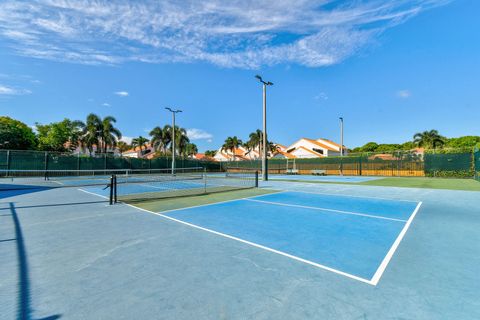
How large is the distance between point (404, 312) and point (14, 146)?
56227 millimetres

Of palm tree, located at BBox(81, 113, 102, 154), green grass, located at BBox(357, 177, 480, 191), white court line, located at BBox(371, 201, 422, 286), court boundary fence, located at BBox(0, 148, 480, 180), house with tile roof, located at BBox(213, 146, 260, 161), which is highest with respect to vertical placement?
palm tree, located at BBox(81, 113, 102, 154)

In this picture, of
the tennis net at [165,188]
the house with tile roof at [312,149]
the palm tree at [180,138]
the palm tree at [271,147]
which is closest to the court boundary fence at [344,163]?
the tennis net at [165,188]

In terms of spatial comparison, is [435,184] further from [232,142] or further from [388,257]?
[232,142]

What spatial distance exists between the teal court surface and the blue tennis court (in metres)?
0.04

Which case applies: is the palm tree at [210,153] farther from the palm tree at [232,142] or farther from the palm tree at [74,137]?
the palm tree at [74,137]

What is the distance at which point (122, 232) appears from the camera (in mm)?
5645

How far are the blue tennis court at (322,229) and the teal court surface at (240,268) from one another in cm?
4

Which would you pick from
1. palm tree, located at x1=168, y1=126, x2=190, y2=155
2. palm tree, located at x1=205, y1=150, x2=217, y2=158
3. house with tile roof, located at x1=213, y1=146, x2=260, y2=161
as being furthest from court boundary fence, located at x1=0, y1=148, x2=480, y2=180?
palm tree, located at x1=205, y1=150, x2=217, y2=158

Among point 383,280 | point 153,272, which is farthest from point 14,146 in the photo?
point 383,280

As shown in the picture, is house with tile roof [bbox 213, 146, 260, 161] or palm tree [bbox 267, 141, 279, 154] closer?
palm tree [bbox 267, 141, 279, 154]

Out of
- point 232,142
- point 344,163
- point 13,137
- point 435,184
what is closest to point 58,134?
point 13,137

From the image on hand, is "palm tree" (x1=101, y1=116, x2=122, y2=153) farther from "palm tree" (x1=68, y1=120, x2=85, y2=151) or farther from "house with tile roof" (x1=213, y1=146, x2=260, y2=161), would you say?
"house with tile roof" (x1=213, y1=146, x2=260, y2=161)

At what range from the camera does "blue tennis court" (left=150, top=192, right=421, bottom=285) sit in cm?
402

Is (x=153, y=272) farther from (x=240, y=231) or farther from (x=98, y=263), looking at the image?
(x=240, y=231)
